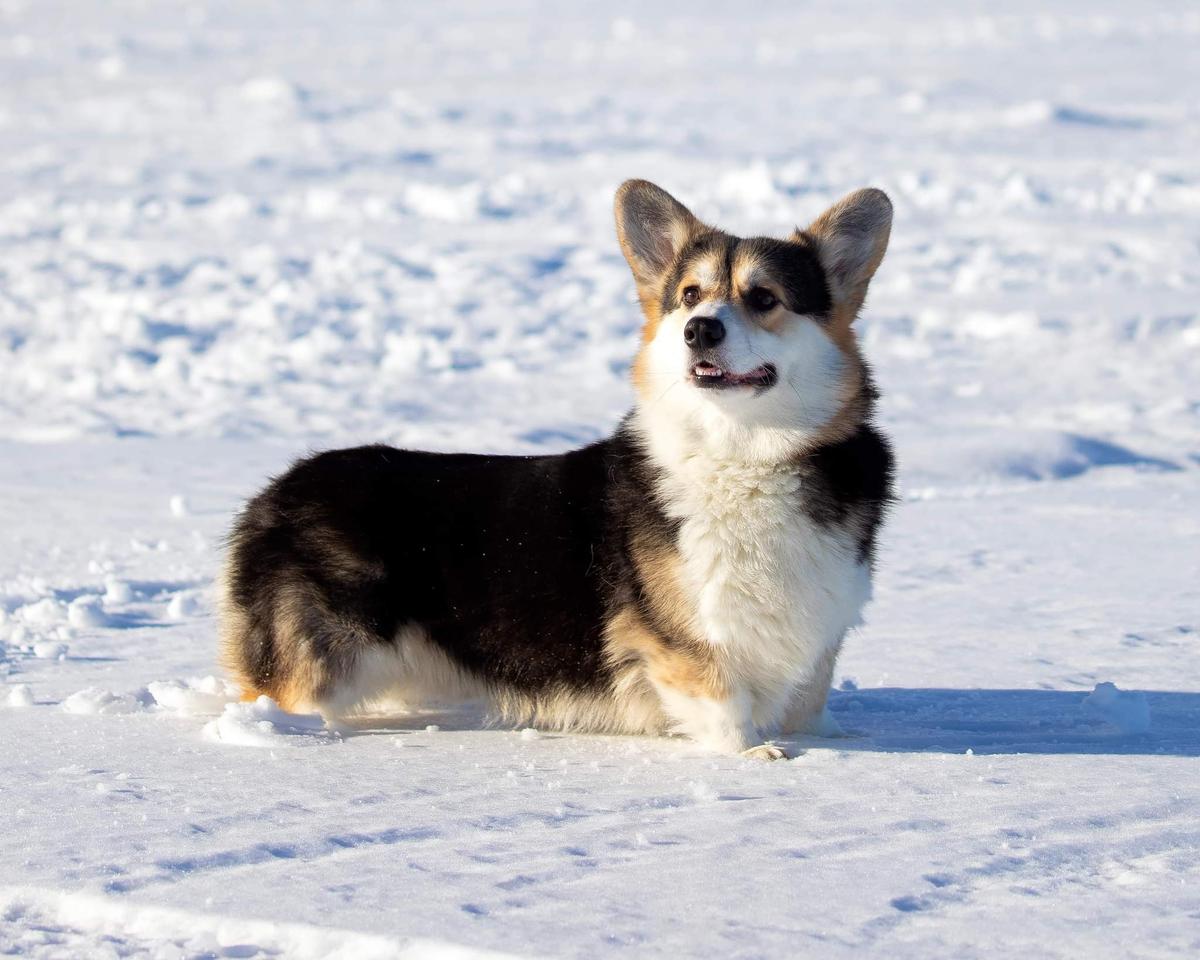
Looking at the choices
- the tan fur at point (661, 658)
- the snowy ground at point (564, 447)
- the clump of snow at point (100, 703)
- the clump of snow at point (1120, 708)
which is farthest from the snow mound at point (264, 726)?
the clump of snow at point (1120, 708)

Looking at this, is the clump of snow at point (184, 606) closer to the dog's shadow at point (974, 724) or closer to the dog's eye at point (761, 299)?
the dog's shadow at point (974, 724)

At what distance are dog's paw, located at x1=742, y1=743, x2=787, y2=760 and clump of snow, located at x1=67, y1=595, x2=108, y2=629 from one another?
233cm

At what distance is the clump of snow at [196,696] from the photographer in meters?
3.95

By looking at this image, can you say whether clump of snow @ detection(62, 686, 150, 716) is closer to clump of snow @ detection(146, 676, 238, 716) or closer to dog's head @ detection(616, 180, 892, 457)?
clump of snow @ detection(146, 676, 238, 716)

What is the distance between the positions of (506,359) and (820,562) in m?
6.38

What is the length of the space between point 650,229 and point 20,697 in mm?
1949

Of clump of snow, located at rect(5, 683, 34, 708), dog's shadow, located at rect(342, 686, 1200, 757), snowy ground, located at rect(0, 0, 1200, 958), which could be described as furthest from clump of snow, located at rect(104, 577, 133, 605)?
dog's shadow, located at rect(342, 686, 1200, 757)

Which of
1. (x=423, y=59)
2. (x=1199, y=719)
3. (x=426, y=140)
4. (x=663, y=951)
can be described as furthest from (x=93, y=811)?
(x=423, y=59)

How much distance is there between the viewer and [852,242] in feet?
12.9

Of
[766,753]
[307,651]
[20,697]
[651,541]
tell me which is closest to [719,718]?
[766,753]

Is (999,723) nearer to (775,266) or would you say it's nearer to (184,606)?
(775,266)

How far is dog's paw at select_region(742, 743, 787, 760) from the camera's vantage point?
357 cm

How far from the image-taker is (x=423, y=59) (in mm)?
26281

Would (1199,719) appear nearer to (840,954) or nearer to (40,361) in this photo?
(840,954)
